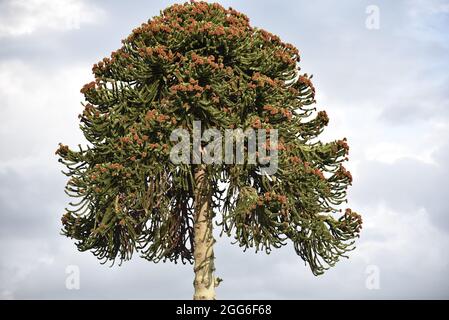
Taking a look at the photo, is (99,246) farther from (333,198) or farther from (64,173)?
(333,198)

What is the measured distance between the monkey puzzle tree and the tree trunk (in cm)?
3

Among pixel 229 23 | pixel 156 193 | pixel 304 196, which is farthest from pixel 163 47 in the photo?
pixel 304 196

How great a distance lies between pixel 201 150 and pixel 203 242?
2860mm

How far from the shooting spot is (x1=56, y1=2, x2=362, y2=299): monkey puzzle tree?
66.5 feet

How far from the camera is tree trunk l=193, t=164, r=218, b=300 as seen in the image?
68.7ft

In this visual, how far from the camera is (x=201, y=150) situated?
20734 mm

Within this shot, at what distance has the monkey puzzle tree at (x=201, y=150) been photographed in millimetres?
20266

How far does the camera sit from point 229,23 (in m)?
21.9

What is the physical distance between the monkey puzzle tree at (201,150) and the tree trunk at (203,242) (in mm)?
32

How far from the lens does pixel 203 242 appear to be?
2112cm

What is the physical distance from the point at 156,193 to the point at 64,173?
319 cm
